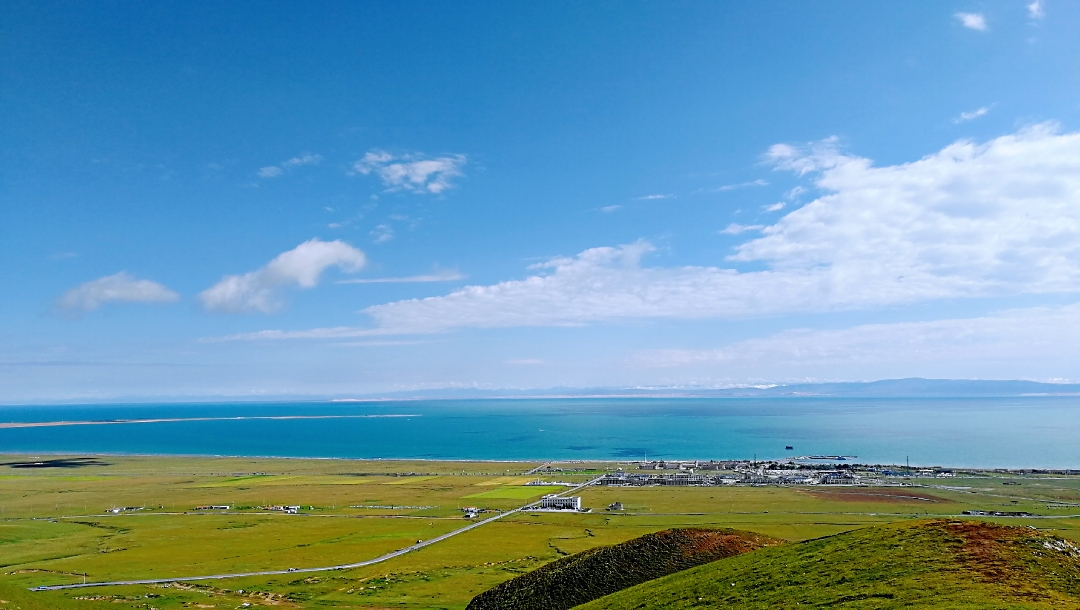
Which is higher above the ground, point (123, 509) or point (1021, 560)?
point (1021, 560)

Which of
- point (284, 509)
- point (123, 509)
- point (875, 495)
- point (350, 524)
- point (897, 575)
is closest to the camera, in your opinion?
point (897, 575)

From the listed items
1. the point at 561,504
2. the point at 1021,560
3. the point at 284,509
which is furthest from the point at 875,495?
the point at 1021,560

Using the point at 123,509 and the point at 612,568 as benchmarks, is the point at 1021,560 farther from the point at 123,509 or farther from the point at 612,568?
the point at 123,509

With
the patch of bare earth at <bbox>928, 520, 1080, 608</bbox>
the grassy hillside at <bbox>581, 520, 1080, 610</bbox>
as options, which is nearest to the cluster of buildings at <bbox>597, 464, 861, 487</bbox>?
the grassy hillside at <bbox>581, 520, 1080, 610</bbox>

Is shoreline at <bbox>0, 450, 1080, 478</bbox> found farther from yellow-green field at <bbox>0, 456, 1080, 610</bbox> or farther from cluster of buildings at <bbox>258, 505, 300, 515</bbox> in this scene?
cluster of buildings at <bbox>258, 505, 300, 515</bbox>

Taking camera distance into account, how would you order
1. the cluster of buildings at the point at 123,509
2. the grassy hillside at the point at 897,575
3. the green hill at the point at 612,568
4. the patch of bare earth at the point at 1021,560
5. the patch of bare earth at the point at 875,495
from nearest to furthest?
the patch of bare earth at the point at 1021,560 → the grassy hillside at the point at 897,575 → the green hill at the point at 612,568 → the cluster of buildings at the point at 123,509 → the patch of bare earth at the point at 875,495

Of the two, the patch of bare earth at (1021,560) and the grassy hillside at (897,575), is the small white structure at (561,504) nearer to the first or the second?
the grassy hillside at (897,575)

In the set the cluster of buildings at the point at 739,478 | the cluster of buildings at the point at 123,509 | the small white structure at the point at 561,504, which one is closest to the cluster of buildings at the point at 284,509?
the cluster of buildings at the point at 123,509
